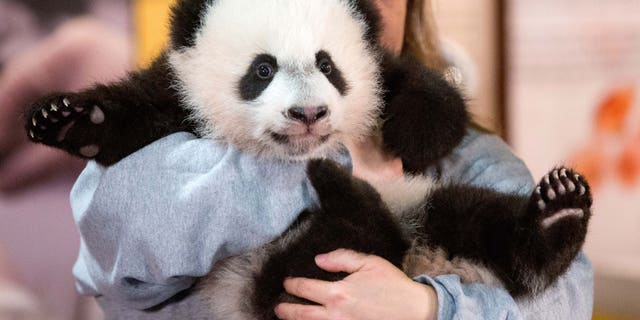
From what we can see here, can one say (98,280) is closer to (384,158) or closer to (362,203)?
(362,203)

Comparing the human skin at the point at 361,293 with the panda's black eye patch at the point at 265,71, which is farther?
the panda's black eye patch at the point at 265,71

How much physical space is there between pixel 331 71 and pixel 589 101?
75.3 inches

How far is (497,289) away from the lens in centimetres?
138

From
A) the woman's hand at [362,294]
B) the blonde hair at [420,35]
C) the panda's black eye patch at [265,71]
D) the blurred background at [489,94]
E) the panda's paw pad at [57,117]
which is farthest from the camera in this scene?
the blurred background at [489,94]

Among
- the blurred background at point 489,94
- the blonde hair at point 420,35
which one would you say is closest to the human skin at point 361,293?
A: the blonde hair at point 420,35

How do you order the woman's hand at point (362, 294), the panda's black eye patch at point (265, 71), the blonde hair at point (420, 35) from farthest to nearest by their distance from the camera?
1. the blonde hair at point (420, 35)
2. the panda's black eye patch at point (265, 71)
3. the woman's hand at point (362, 294)

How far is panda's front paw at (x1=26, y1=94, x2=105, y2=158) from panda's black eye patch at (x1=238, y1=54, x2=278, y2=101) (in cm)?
32

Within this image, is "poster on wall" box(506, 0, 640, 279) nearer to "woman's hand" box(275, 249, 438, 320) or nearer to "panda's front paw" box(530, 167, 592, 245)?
"panda's front paw" box(530, 167, 592, 245)

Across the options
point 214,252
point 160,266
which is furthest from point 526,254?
point 160,266

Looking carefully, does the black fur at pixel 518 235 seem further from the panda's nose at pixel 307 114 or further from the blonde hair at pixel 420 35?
the blonde hair at pixel 420 35

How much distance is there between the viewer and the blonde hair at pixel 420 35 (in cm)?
211

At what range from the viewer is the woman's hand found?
4.25 feet

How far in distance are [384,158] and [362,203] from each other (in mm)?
326

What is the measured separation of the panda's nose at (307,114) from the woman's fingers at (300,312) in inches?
14.7
